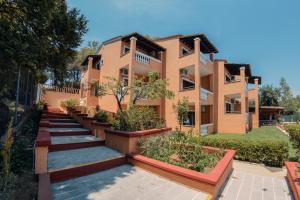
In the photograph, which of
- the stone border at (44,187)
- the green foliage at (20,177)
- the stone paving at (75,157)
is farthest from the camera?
the stone paving at (75,157)

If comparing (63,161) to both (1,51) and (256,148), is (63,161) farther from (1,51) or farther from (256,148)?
(256,148)

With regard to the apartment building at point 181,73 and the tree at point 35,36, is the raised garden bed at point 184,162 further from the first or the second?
the apartment building at point 181,73

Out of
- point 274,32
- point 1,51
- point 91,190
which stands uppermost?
point 274,32

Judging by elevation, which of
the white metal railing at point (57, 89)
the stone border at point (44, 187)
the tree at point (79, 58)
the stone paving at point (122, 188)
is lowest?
the stone paving at point (122, 188)

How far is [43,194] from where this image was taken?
3.38 metres

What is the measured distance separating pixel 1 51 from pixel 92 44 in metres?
41.5

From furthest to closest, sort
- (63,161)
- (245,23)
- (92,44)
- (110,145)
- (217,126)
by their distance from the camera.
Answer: (92,44) < (217,126) < (245,23) < (110,145) < (63,161)

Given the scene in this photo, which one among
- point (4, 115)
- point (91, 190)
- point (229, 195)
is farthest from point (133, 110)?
point (4, 115)

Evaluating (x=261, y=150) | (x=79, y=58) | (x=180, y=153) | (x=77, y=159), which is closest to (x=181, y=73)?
(x=261, y=150)

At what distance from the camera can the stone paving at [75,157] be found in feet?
17.6

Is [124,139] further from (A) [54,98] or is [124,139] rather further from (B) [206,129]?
(A) [54,98]

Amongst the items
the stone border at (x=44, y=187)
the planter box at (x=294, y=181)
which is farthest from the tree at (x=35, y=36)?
the planter box at (x=294, y=181)

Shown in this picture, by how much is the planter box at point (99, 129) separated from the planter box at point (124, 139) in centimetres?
48

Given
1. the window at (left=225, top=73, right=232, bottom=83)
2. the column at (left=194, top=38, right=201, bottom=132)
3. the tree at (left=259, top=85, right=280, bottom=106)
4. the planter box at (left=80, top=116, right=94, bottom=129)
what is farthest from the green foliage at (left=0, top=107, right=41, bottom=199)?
the tree at (left=259, top=85, right=280, bottom=106)
